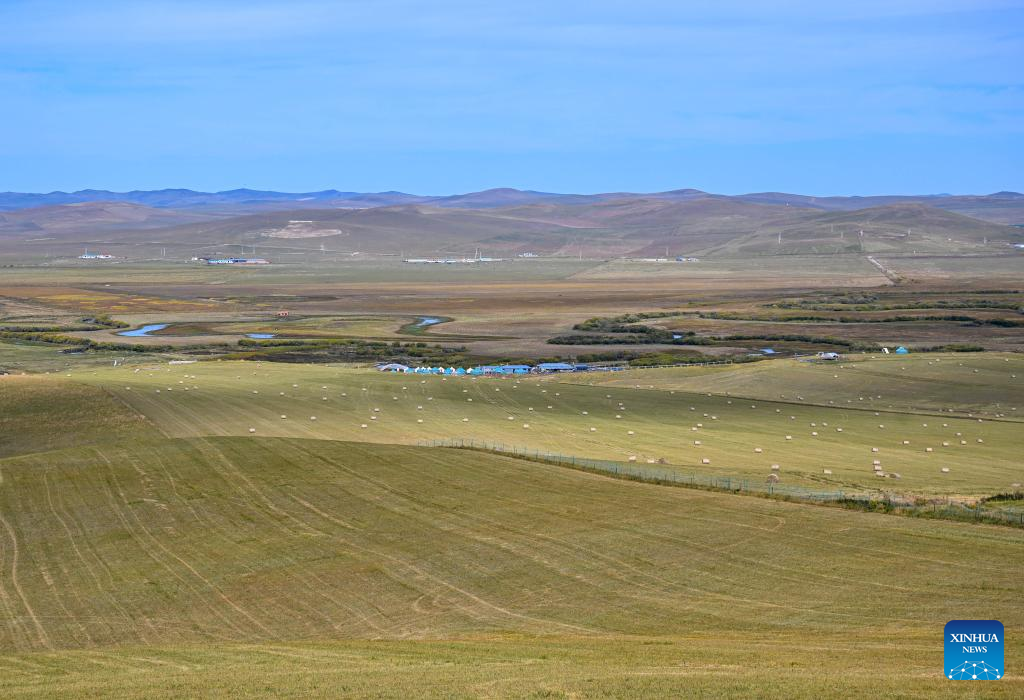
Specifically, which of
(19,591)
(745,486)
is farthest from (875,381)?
(19,591)

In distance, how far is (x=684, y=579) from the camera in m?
24.7

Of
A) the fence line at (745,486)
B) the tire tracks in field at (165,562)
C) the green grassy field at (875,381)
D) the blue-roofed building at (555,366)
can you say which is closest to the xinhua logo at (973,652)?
the fence line at (745,486)

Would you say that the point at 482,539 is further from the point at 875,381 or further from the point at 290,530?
the point at 875,381

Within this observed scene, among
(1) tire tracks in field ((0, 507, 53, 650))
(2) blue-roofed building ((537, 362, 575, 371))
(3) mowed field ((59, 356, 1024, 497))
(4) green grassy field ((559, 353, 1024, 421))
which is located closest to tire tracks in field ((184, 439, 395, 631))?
(1) tire tracks in field ((0, 507, 53, 650))

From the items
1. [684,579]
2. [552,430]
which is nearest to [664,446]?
[552,430]

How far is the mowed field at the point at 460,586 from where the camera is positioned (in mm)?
17703

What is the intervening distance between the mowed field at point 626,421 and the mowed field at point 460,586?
851 centimetres

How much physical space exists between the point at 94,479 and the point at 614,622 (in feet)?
65.9

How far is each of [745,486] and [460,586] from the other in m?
13.5

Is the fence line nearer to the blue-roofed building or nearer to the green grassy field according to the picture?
the green grassy field

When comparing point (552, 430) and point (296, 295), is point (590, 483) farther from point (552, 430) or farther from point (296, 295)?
point (296, 295)

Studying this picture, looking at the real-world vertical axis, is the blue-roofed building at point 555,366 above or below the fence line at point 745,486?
above

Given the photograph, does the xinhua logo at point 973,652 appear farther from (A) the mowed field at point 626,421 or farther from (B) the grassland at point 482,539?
(A) the mowed field at point 626,421

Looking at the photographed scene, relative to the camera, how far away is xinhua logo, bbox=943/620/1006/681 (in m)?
16.2
